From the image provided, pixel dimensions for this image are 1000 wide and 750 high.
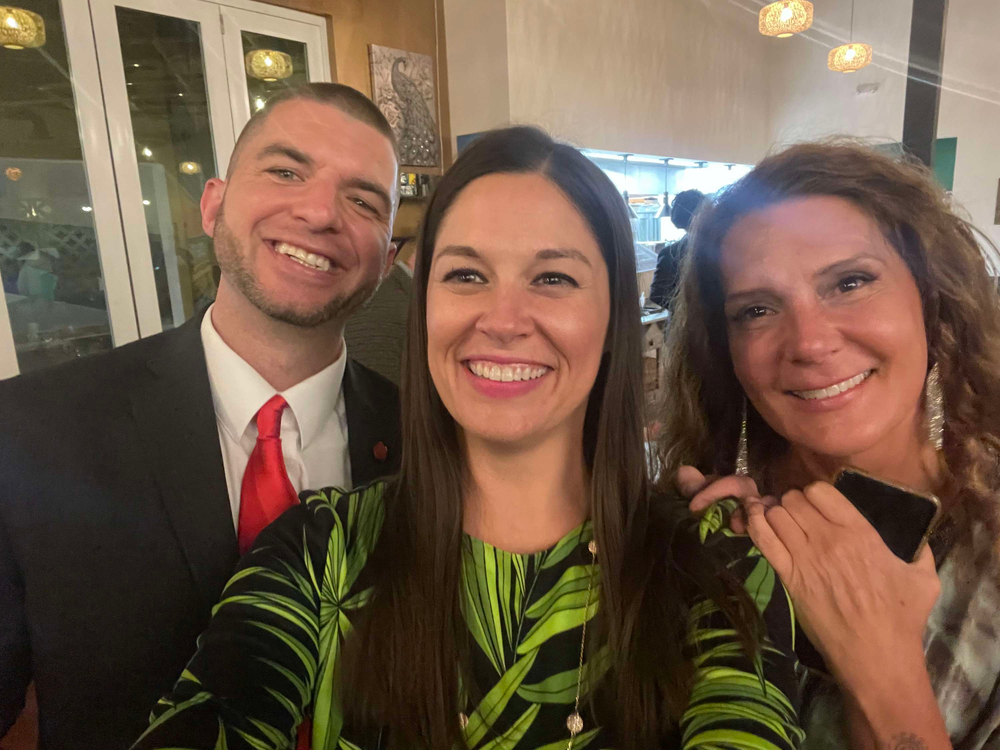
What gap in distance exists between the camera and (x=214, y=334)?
1367mm

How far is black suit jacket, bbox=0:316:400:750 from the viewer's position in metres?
1.17

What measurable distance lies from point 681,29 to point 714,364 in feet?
18.4

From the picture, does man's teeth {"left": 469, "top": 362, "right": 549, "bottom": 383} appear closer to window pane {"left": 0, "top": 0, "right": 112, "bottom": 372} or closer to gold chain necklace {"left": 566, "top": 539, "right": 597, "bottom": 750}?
gold chain necklace {"left": 566, "top": 539, "right": 597, "bottom": 750}

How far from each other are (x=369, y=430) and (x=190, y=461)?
0.39 meters

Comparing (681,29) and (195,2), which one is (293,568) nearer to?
(195,2)

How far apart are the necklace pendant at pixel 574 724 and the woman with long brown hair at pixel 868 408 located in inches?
16.6

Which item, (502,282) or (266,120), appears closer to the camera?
(502,282)

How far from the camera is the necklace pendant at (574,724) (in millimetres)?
950

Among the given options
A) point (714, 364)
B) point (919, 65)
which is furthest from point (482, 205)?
point (919, 65)

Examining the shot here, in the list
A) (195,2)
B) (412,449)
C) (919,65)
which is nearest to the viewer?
(412,449)

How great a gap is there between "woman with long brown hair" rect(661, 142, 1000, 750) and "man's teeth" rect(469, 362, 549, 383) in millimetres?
414

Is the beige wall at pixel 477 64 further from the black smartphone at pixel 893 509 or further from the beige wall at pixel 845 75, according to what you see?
the beige wall at pixel 845 75

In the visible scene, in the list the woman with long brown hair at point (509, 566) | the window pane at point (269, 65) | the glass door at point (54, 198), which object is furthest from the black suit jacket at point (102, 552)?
the window pane at point (269, 65)

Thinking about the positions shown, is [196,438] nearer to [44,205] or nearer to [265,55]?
[44,205]
